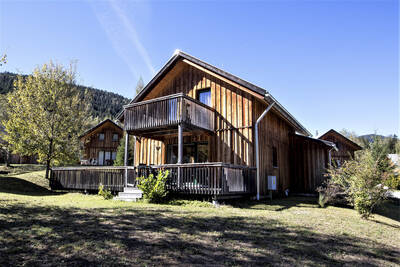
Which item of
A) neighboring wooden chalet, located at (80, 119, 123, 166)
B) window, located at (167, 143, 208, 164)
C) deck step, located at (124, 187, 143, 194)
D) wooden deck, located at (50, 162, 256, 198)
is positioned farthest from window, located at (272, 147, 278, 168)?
neighboring wooden chalet, located at (80, 119, 123, 166)

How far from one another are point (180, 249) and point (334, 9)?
40.4 ft

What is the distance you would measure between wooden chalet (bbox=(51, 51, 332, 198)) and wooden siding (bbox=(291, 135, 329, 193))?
0.06m

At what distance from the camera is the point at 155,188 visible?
410 inches

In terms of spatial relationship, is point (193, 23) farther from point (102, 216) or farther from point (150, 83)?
point (102, 216)

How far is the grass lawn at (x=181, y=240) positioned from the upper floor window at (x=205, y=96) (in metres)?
8.17

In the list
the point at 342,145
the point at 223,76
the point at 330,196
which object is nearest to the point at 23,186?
the point at 223,76

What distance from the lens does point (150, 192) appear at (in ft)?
34.4

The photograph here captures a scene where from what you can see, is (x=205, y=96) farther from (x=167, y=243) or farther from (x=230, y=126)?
(x=167, y=243)

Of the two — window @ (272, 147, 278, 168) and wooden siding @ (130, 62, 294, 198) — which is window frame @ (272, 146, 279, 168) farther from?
wooden siding @ (130, 62, 294, 198)

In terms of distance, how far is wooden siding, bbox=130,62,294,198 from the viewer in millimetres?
13070

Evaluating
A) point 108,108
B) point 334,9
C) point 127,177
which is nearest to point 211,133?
point 127,177

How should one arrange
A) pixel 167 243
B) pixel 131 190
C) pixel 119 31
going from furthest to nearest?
pixel 119 31
pixel 131 190
pixel 167 243

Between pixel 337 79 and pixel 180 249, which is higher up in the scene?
pixel 337 79

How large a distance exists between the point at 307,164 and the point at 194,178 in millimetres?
9773
